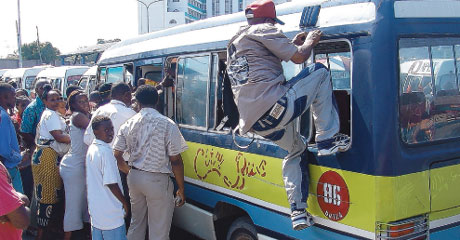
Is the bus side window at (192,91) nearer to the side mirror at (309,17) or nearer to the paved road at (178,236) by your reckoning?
the side mirror at (309,17)

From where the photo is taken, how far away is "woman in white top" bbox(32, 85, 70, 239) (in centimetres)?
483

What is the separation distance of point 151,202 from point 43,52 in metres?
68.1

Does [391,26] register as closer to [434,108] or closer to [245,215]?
[434,108]

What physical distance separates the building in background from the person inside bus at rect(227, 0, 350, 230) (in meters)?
56.9

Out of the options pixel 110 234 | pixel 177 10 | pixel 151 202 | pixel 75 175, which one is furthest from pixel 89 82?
pixel 177 10

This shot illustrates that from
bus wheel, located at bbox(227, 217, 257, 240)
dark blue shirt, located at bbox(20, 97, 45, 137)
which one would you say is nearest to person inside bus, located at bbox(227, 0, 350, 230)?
bus wheel, located at bbox(227, 217, 257, 240)

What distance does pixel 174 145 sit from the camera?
13.2ft

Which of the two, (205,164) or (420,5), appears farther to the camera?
(205,164)

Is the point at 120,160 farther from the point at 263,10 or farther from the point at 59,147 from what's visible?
the point at 263,10

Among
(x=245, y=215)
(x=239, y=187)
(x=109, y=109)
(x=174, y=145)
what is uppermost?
(x=109, y=109)

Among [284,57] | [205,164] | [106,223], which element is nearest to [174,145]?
[205,164]

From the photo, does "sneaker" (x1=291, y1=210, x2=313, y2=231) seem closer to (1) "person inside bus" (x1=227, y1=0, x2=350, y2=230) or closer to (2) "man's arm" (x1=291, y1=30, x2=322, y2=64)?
(1) "person inside bus" (x1=227, y1=0, x2=350, y2=230)

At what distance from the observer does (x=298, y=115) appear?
9.66 ft

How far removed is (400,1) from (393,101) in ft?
2.15
